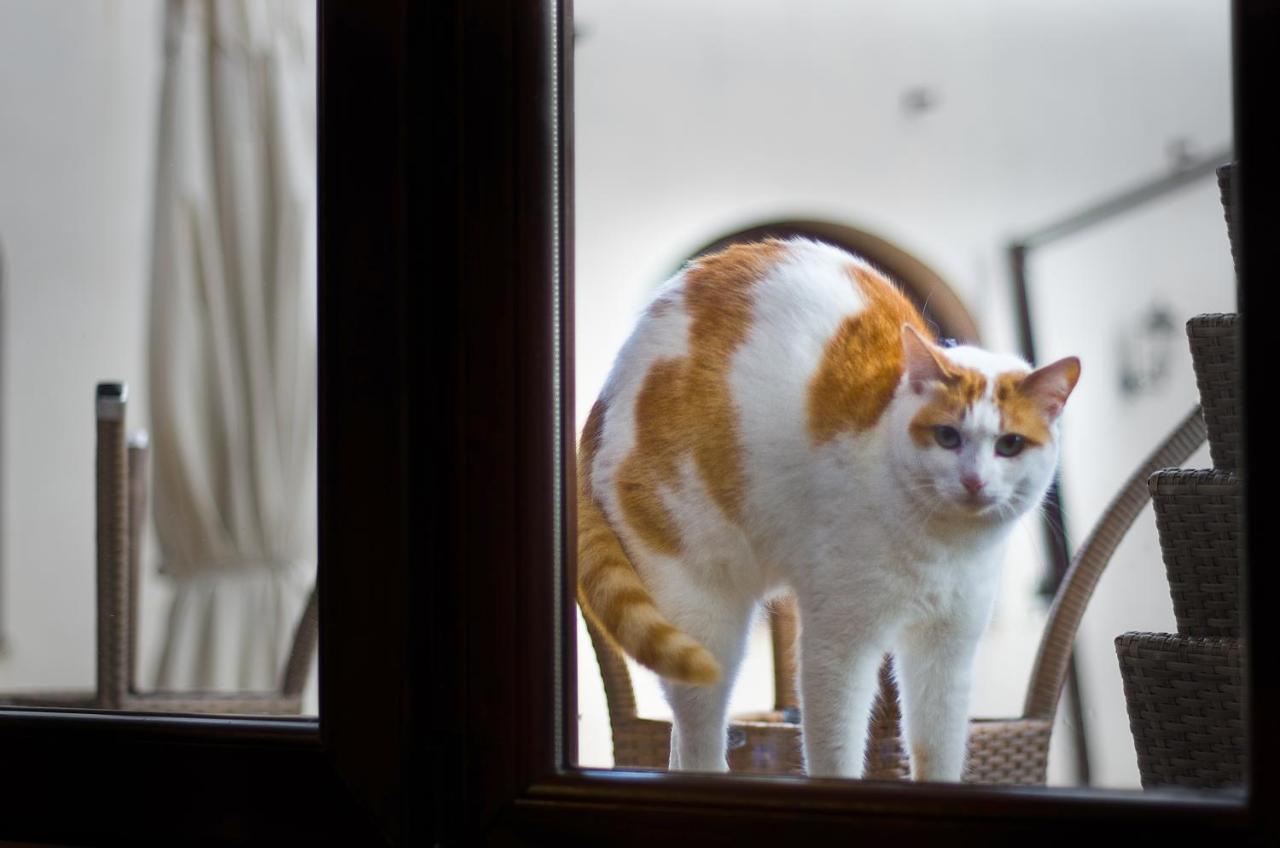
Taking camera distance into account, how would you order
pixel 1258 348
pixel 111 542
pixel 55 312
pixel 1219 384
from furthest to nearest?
1. pixel 111 542
2. pixel 55 312
3. pixel 1219 384
4. pixel 1258 348

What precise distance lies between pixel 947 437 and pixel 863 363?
80 mm

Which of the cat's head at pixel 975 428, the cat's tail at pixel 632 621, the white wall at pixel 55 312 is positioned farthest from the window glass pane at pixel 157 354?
the cat's head at pixel 975 428

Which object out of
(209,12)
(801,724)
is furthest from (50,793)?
(209,12)

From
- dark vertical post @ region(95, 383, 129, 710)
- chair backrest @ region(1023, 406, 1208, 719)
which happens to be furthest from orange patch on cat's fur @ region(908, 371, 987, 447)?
dark vertical post @ region(95, 383, 129, 710)

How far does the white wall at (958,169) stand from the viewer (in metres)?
0.73

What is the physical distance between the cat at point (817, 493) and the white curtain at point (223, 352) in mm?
911

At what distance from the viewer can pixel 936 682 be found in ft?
2.50

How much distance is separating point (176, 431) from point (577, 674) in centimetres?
133

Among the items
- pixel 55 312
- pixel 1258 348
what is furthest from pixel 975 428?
pixel 55 312

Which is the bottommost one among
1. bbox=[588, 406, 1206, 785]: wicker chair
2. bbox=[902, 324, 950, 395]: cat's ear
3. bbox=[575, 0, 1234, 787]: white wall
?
bbox=[588, 406, 1206, 785]: wicker chair

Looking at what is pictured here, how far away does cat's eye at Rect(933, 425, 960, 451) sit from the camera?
767 mm

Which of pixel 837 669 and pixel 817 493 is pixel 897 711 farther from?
pixel 817 493

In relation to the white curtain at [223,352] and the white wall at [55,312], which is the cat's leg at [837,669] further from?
the white curtain at [223,352]

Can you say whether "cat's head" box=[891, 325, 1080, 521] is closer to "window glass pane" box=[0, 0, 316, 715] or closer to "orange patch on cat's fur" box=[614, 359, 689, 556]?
"orange patch on cat's fur" box=[614, 359, 689, 556]
